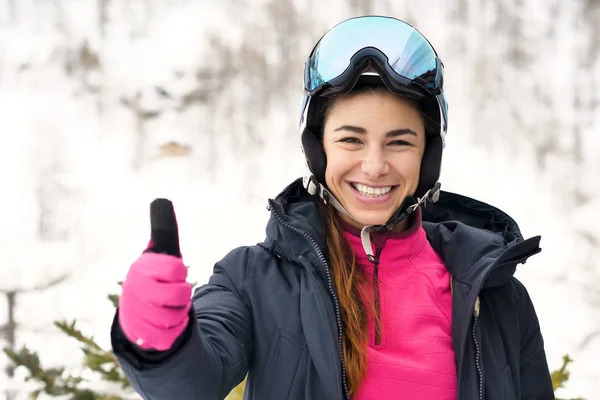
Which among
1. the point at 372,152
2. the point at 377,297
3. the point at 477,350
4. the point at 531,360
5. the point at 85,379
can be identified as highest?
the point at 372,152

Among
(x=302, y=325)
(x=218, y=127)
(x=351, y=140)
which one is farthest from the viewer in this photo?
(x=218, y=127)

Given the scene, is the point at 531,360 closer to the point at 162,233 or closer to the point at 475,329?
the point at 475,329

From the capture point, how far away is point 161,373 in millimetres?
1414

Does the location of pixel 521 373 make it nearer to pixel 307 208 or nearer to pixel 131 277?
pixel 307 208

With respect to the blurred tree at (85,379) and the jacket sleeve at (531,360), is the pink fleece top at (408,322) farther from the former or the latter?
the blurred tree at (85,379)

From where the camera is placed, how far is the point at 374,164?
6.67 feet

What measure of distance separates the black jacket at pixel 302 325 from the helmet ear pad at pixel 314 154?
0.30ft

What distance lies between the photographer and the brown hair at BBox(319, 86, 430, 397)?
186 cm

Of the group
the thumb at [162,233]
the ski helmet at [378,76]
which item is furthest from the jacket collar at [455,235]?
the thumb at [162,233]

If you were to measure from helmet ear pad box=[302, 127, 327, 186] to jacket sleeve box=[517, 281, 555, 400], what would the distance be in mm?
728

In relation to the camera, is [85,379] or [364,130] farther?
[85,379]

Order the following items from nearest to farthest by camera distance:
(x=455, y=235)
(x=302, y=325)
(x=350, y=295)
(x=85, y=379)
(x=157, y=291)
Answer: (x=157, y=291)
(x=302, y=325)
(x=350, y=295)
(x=455, y=235)
(x=85, y=379)

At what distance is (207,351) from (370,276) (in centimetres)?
70

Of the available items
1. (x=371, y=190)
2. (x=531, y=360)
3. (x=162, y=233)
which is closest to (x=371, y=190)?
(x=371, y=190)
